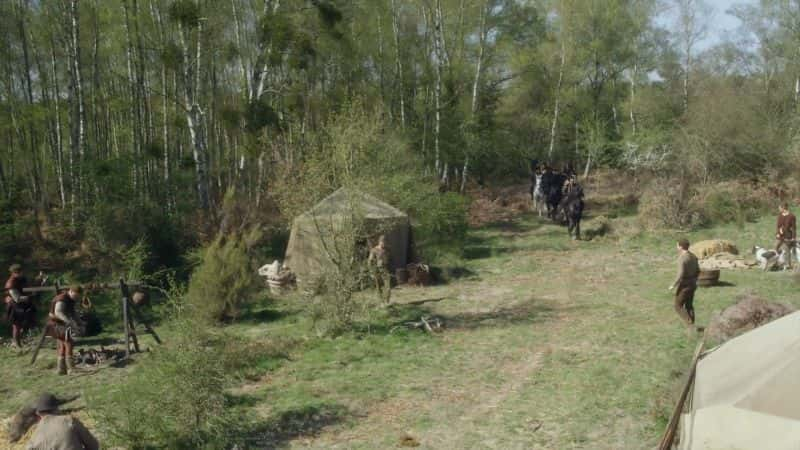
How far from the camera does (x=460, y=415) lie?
25.2 ft

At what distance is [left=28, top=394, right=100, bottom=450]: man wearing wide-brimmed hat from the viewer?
551 cm

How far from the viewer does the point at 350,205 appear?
11367 millimetres

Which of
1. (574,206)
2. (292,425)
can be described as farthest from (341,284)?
(574,206)

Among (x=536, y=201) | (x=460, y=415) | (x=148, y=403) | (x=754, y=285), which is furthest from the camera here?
(x=536, y=201)

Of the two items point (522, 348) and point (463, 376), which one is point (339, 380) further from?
point (522, 348)

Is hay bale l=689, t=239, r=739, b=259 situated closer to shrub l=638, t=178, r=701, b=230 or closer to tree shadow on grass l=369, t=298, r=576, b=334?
shrub l=638, t=178, r=701, b=230

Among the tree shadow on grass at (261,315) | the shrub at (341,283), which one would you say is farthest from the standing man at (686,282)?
the tree shadow on grass at (261,315)

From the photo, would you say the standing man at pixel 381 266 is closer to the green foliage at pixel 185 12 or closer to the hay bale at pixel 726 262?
the hay bale at pixel 726 262

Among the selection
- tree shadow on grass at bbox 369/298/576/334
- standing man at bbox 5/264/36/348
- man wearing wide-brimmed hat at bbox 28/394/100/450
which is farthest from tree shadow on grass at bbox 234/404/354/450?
standing man at bbox 5/264/36/348

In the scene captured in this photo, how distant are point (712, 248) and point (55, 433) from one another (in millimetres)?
Answer: 14065

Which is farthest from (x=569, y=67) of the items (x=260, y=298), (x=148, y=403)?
(x=148, y=403)

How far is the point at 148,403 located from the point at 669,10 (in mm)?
31980

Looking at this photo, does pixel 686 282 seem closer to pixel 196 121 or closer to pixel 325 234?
pixel 325 234

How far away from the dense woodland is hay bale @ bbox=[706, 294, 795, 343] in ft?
22.7
